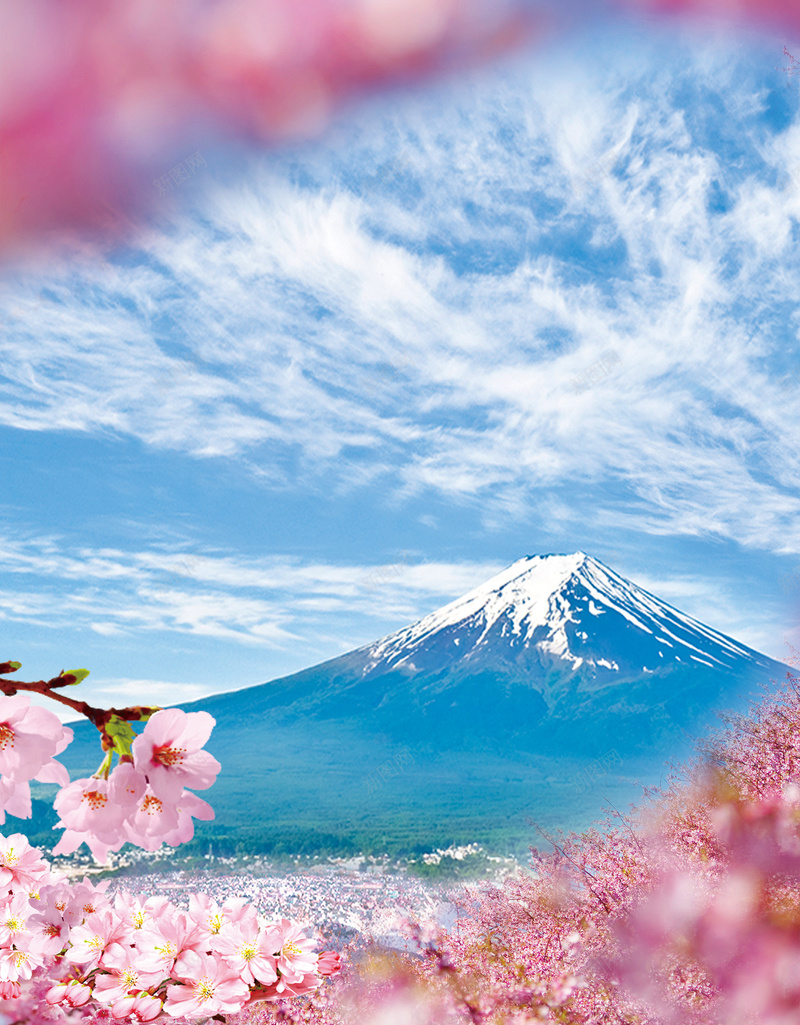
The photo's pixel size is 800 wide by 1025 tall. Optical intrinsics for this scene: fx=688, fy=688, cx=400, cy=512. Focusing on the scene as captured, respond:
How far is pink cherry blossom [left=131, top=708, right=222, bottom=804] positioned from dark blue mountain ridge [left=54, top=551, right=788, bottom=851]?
52469mm

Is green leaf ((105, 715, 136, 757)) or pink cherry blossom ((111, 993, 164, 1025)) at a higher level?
green leaf ((105, 715, 136, 757))

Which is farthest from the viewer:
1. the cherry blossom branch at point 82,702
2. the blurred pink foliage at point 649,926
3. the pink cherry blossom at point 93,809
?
the blurred pink foliage at point 649,926

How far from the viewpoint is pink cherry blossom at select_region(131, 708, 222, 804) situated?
0.73 m

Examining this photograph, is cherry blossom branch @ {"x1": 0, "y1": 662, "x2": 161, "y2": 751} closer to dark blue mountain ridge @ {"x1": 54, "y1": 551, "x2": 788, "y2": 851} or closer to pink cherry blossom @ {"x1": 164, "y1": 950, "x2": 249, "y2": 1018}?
pink cherry blossom @ {"x1": 164, "y1": 950, "x2": 249, "y2": 1018}

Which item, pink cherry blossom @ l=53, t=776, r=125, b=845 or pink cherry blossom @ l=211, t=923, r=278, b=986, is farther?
pink cherry blossom @ l=211, t=923, r=278, b=986

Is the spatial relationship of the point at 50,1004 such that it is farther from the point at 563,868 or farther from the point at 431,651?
the point at 431,651

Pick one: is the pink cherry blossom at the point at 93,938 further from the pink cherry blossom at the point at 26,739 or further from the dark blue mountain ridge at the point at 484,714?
the dark blue mountain ridge at the point at 484,714

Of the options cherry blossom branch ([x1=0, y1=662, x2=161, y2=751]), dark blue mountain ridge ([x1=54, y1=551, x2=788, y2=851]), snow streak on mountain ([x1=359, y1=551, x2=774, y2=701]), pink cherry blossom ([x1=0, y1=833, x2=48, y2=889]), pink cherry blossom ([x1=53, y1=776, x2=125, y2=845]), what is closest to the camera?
cherry blossom branch ([x1=0, y1=662, x2=161, y2=751])

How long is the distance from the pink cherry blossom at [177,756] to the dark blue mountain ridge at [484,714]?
172 feet

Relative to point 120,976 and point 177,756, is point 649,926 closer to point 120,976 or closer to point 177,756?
point 120,976

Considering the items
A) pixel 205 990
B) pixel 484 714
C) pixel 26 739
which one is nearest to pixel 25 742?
pixel 26 739

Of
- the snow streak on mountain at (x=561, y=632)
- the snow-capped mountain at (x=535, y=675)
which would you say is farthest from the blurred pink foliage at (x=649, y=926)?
the snow streak on mountain at (x=561, y=632)

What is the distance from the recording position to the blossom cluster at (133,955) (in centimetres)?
117

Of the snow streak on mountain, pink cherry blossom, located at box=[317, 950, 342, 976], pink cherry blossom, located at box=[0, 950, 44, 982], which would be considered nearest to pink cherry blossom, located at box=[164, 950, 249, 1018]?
pink cherry blossom, located at box=[317, 950, 342, 976]
